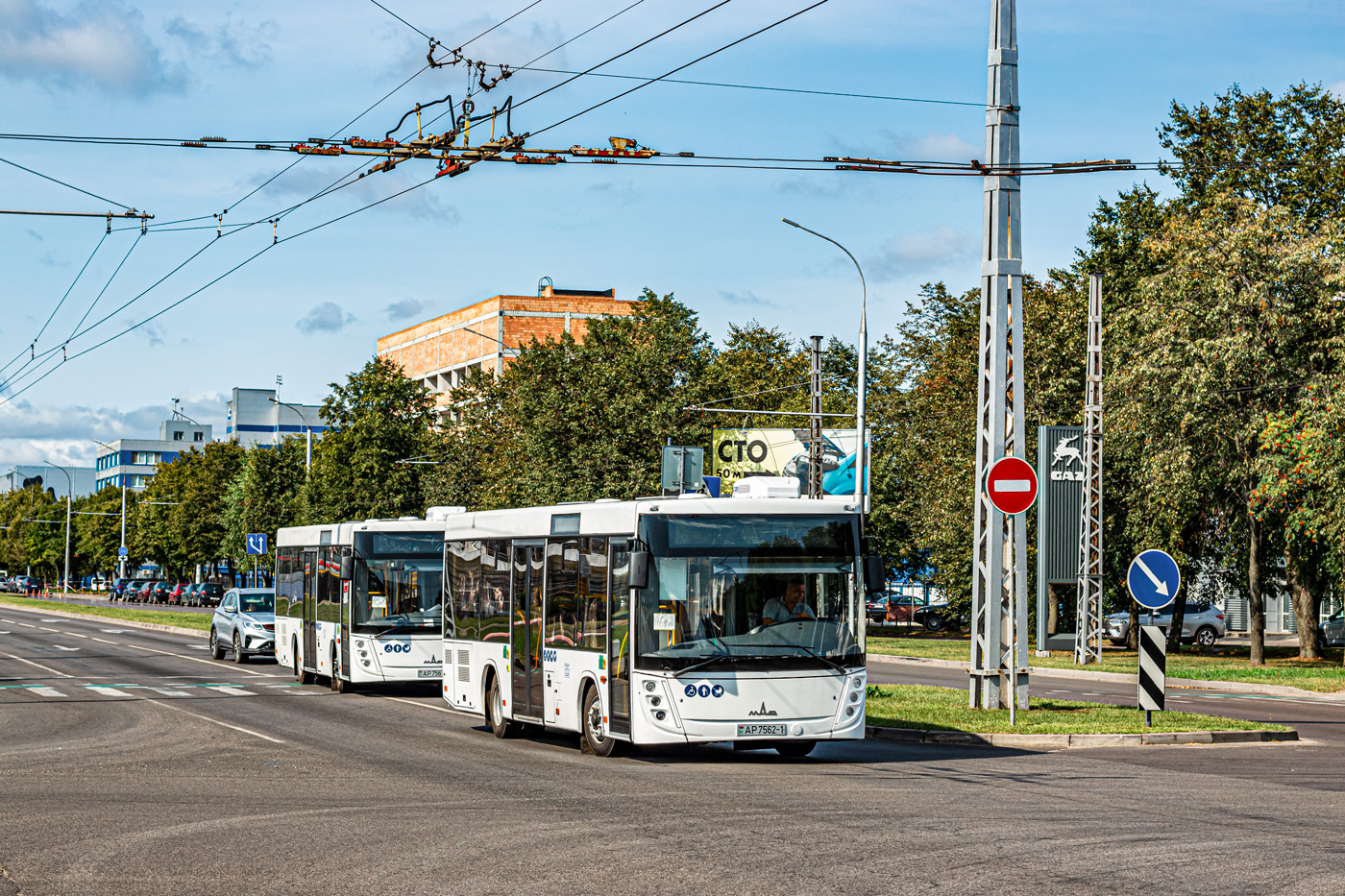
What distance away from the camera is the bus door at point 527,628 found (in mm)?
17391

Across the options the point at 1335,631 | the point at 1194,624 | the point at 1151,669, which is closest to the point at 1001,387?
the point at 1151,669

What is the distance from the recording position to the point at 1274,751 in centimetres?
1723

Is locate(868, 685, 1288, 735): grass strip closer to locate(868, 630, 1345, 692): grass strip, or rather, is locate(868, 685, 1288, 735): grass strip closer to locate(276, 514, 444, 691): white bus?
locate(276, 514, 444, 691): white bus

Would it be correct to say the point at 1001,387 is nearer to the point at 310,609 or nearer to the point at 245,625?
the point at 310,609

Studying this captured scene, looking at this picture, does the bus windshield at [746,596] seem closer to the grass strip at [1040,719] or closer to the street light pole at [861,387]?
the grass strip at [1040,719]

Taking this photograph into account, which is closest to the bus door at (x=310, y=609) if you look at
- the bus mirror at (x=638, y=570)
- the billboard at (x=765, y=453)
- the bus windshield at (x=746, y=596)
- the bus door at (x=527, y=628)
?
the bus door at (x=527, y=628)

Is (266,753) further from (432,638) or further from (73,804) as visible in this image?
(432,638)

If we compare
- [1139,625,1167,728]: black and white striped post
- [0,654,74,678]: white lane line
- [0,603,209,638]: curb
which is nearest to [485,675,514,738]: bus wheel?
[1139,625,1167,728]: black and white striped post

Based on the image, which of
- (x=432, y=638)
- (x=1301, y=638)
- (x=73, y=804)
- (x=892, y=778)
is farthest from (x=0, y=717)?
(x=1301, y=638)

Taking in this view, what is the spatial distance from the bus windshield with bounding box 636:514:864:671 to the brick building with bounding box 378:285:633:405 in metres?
98.0

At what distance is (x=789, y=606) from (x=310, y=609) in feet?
49.8

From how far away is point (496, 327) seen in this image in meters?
119

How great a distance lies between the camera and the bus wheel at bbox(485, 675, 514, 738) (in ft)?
60.3

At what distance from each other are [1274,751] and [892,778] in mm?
5596
